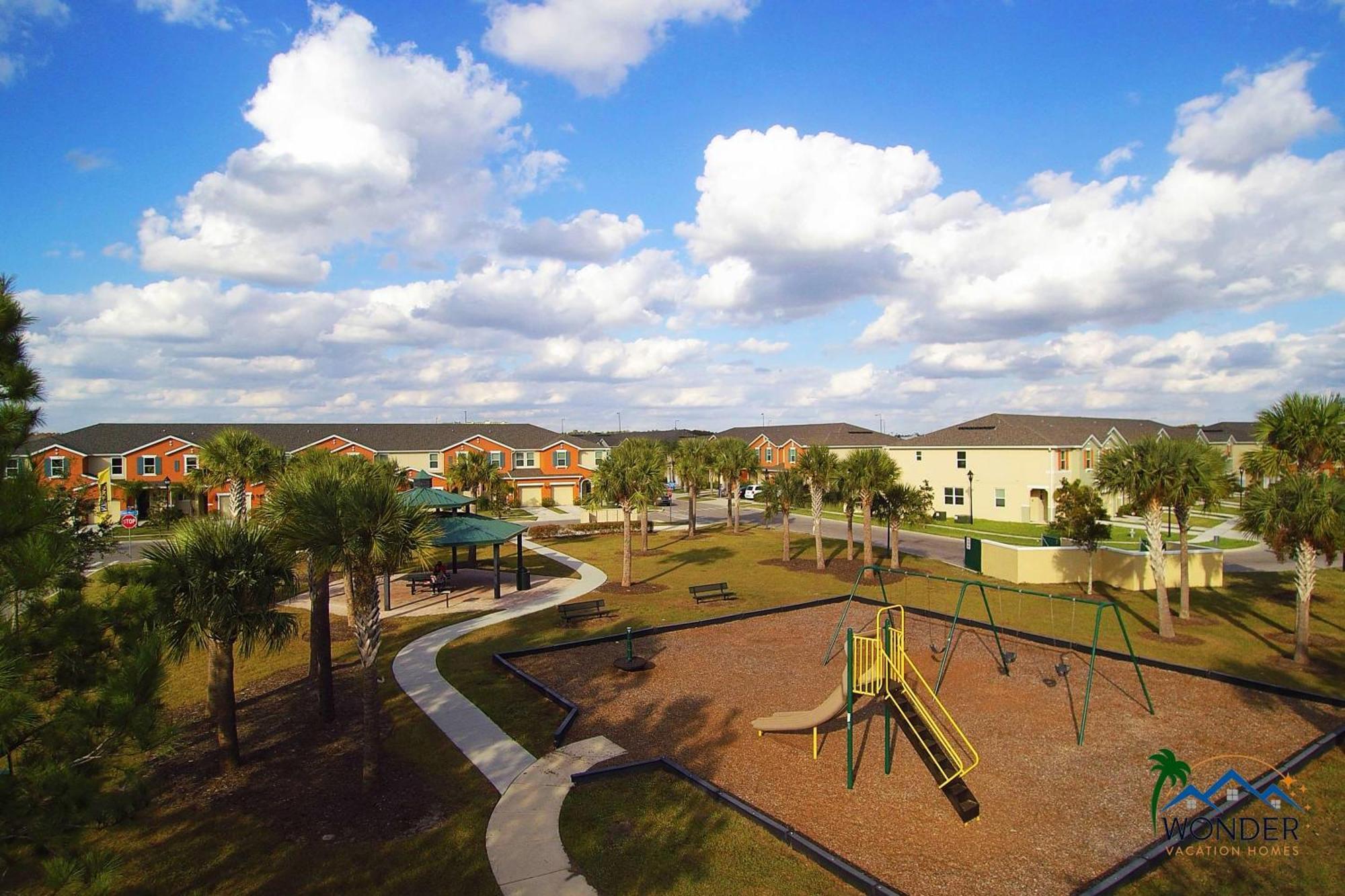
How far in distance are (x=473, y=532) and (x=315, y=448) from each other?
22689 millimetres

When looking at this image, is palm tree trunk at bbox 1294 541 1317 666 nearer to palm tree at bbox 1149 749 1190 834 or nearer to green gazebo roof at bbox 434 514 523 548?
palm tree at bbox 1149 749 1190 834

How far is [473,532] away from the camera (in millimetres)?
27344

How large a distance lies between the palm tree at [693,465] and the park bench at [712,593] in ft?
62.0

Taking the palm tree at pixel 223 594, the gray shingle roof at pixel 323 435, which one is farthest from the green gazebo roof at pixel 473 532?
the gray shingle roof at pixel 323 435

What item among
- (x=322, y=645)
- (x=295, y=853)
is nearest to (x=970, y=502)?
(x=322, y=645)

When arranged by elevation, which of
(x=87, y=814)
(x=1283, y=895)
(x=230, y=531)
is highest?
(x=230, y=531)

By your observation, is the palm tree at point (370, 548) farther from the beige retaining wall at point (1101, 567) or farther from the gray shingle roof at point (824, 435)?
the gray shingle roof at point (824, 435)

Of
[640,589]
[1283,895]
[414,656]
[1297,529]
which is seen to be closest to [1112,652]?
[1297,529]

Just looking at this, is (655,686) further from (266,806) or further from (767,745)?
(266,806)

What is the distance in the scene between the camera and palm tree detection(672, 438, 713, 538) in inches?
1885

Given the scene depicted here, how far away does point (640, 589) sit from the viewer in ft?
98.9

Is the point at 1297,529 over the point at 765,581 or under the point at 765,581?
over

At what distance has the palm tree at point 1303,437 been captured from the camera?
2134 centimetres

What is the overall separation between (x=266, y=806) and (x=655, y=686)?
29.0 ft
